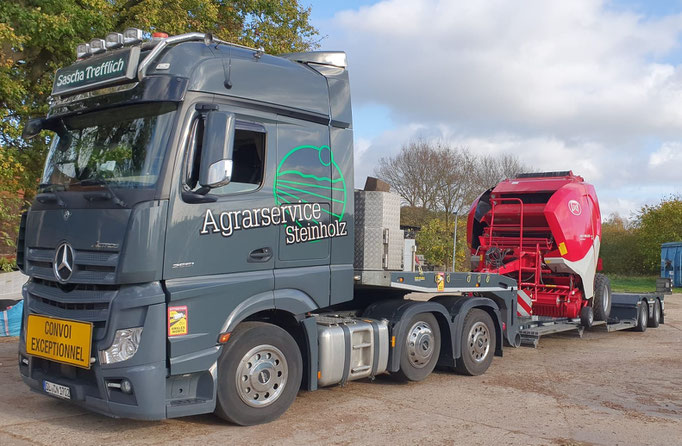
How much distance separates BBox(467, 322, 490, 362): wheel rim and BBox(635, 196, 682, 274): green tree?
3224 centimetres

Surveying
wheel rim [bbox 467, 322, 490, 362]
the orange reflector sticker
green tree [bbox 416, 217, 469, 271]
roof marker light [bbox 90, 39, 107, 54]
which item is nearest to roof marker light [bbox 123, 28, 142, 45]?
roof marker light [bbox 90, 39, 107, 54]

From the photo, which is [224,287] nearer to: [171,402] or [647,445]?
[171,402]

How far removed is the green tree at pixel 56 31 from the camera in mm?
12383

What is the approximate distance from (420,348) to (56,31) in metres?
10.3

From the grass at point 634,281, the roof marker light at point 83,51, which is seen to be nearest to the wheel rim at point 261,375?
the roof marker light at point 83,51

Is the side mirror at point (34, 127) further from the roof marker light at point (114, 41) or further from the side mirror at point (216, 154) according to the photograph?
the side mirror at point (216, 154)

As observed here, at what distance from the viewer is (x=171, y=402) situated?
4.95 meters

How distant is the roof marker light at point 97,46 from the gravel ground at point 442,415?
3425 mm

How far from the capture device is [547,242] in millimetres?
10602

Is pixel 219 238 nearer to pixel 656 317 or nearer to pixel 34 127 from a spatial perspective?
pixel 34 127

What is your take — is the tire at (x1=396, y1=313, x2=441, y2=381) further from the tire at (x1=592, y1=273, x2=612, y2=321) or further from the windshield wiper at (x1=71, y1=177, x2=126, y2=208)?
the tire at (x1=592, y1=273, x2=612, y2=321)

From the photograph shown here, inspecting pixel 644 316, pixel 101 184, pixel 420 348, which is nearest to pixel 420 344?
pixel 420 348

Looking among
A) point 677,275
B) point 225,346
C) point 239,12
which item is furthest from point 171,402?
point 677,275

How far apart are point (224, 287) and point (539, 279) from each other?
7.18 m
